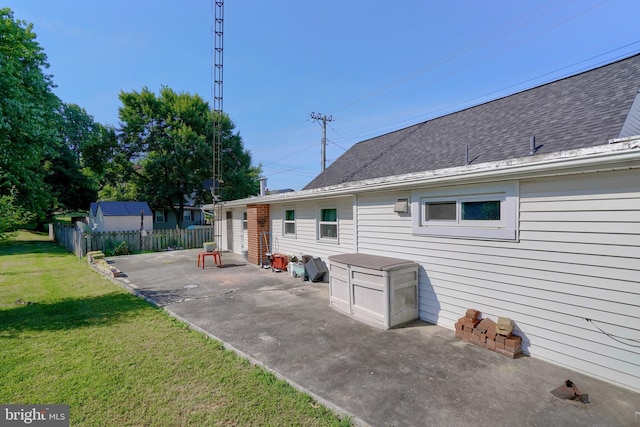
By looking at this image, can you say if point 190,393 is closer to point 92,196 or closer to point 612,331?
point 612,331

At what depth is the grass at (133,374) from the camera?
2688 millimetres

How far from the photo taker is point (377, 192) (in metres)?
6.11

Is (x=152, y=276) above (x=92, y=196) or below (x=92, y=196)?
below

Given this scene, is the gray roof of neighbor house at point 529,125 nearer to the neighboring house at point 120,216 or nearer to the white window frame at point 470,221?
the white window frame at point 470,221

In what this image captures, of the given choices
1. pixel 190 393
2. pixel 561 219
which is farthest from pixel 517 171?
pixel 190 393

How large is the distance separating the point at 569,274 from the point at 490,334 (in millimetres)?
1255

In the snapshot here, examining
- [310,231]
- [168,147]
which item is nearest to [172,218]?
[168,147]

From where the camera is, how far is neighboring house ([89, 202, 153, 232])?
735 inches

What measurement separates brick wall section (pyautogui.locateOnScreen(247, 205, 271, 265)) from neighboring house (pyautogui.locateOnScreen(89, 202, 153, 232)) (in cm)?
1107

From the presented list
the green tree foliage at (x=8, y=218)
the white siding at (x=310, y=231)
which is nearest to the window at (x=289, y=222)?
the white siding at (x=310, y=231)

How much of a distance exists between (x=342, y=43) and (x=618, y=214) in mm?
12754

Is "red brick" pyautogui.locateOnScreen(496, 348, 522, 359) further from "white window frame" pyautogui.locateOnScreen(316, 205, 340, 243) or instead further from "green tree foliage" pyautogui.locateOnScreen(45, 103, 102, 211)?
"green tree foliage" pyautogui.locateOnScreen(45, 103, 102, 211)

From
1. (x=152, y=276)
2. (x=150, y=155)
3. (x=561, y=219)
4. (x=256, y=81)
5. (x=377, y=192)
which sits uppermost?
(x=256, y=81)

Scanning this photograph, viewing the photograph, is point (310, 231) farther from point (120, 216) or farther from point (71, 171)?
point (71, 171)
